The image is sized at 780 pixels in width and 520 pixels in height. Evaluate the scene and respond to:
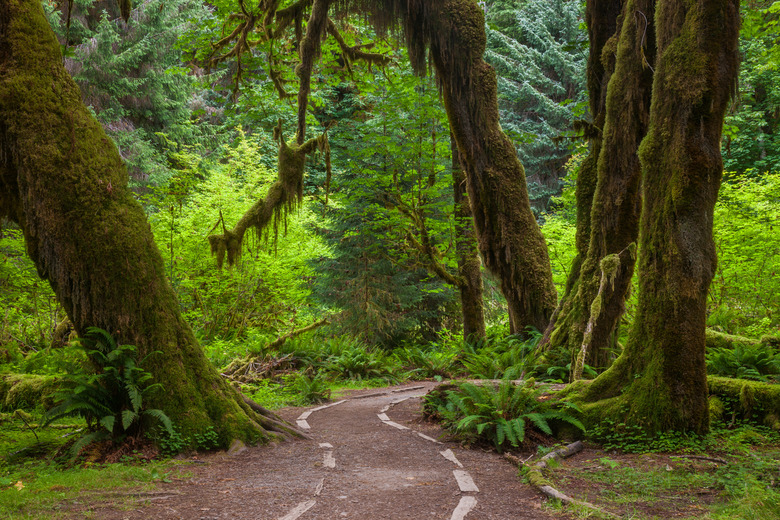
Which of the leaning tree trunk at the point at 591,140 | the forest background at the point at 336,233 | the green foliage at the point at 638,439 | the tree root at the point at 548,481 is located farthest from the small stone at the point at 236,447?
the leaning tree trunk at the point at 591,140

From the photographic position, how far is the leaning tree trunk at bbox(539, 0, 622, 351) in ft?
30.4

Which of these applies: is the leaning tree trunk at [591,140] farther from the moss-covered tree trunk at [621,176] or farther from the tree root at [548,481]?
the tree root at [548,481]

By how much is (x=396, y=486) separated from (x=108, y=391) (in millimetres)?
3347

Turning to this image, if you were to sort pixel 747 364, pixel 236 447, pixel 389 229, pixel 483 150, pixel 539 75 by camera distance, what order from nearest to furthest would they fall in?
1. pixel 236 447
2. pixel 747 364
3. pixel 483 150
4. pixel 389 229
5. pixel 539 75

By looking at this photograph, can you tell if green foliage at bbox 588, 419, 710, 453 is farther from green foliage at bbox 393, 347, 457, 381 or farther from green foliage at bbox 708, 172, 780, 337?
green foliage at bbox 708, 172, 780, 337

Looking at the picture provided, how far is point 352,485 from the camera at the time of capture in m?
4.44

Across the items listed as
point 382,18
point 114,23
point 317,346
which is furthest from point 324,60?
point 114,23

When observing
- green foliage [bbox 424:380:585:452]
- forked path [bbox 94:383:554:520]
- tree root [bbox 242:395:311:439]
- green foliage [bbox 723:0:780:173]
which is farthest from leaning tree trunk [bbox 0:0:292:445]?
green foliage [bbox 723:0:780:173]

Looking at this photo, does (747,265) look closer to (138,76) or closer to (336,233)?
(336,233)

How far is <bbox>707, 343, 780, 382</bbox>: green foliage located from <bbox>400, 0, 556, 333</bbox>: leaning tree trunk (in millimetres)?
3533

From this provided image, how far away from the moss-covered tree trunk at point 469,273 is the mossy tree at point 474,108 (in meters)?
2.51

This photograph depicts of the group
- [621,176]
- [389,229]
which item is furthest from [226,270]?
[621,176]

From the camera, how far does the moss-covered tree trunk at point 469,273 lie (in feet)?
43.5

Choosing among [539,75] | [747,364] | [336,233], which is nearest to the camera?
[747,364]
